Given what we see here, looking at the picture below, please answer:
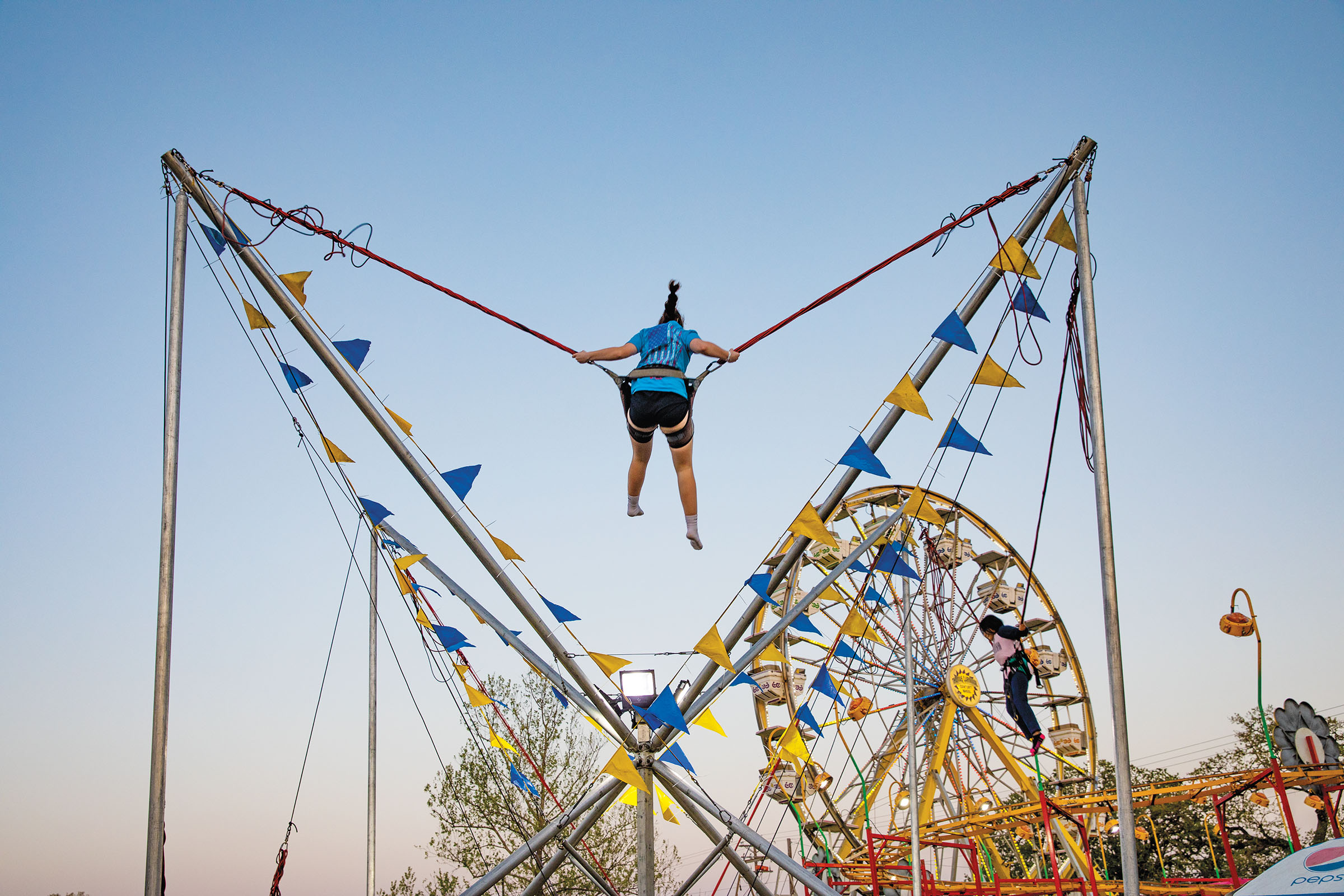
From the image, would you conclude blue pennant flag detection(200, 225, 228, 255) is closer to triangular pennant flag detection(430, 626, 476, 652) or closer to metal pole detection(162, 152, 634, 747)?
metal pole detection(162, 152, 634, 747)

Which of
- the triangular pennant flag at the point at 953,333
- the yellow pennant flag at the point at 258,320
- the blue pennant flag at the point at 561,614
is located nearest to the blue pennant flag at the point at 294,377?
the yellow pennant flag at the point at 258,320

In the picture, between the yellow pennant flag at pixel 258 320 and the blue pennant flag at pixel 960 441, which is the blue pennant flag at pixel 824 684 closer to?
the blue pennant flag at pixel 960 441

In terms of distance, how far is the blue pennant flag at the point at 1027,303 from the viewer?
593 cm

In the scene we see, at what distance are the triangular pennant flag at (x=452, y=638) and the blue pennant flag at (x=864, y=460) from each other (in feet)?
10.8

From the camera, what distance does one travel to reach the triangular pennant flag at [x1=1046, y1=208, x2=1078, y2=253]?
18.9ft

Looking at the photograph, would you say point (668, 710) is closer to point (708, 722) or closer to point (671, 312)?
point (708, 722)

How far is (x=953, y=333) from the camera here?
5695mm

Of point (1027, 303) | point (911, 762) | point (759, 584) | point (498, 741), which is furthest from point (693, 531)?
Answer: point (911, 762)

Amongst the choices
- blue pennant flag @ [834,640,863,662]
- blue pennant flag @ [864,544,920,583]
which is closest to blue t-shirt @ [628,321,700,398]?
blue pennant flag @ [864,544,920,583]

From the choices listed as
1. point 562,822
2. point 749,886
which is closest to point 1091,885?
point 749,886

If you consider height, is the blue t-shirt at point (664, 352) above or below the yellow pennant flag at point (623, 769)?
above

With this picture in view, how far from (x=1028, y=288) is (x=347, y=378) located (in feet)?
11.7

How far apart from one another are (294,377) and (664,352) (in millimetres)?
2084

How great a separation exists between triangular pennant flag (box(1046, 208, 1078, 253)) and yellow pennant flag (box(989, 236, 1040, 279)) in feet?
0.51
